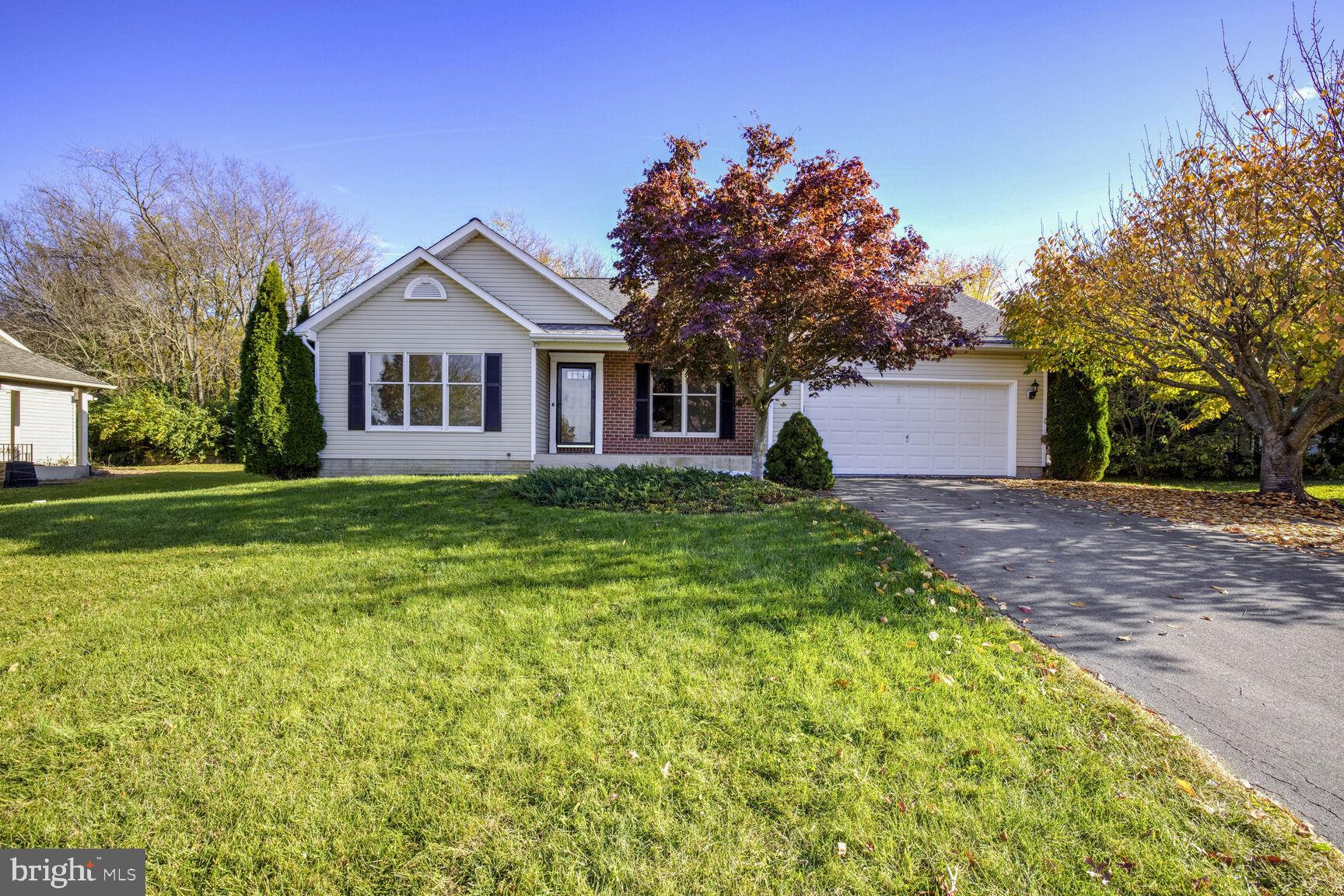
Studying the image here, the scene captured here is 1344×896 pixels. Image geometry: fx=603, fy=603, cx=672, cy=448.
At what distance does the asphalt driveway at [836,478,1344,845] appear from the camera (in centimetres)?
287

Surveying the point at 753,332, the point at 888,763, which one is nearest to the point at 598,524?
the point at 753,332

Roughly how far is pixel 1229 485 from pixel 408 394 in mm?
18207

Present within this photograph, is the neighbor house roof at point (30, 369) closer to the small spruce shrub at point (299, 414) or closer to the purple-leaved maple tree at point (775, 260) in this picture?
the small spruce shrub at point (299, 414)

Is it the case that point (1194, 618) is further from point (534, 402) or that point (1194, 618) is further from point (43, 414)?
point (43, 414)

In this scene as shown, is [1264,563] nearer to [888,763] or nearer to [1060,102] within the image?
[888,763]

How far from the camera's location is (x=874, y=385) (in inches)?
Result: 524

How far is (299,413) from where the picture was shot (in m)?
11.9

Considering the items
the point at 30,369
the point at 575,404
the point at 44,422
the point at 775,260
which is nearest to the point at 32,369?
the point at 30,369

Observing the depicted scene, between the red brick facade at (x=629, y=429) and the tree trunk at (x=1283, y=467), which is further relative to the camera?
the red brick facade at (x=629, y=429)

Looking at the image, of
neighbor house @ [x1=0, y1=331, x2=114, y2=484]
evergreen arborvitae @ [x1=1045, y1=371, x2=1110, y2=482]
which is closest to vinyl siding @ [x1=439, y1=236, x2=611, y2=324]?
evergreen arborvitae @ [x1=1045, y1=371, x2=1110, y2=482]

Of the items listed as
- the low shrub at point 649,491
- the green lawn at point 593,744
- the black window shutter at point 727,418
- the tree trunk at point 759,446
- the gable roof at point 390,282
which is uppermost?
the gable roof at point 390,282

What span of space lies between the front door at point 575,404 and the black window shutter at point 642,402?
997mm

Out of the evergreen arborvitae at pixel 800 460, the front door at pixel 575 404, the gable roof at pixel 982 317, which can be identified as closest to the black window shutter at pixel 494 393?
the front door at pixel 575 404

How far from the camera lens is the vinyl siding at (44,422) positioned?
1616 centimetres
